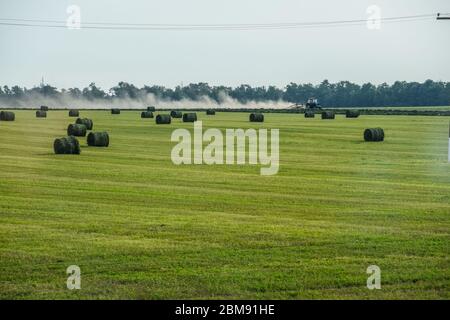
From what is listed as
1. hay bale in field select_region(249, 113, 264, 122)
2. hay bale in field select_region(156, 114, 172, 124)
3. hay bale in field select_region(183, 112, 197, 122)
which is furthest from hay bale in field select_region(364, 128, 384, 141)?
hay bale in field select_region(183, 112, 197, 122)

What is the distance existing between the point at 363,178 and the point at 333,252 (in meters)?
12.2

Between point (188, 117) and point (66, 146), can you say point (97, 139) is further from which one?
point (188, 117)

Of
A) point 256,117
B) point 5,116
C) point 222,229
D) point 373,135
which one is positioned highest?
point 5,116

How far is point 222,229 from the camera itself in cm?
1586

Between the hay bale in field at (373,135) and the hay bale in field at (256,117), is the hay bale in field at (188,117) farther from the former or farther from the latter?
the hay bale in field at (373,135)

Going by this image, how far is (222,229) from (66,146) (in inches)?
717

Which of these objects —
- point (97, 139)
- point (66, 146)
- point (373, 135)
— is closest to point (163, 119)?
point (373, 135)

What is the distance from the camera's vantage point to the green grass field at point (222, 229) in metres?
11.7

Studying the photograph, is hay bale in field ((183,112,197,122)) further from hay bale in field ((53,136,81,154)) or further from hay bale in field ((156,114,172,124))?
hay bale in field ((53,136,81,154))

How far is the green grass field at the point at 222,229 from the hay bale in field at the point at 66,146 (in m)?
1.63

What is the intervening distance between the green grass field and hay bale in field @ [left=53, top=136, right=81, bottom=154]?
1.63m

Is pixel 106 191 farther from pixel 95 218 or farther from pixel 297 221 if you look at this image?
pixel 297 221

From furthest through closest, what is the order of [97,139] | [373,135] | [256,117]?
1. [256,117]
2. [373,135]
3. [97,139]
